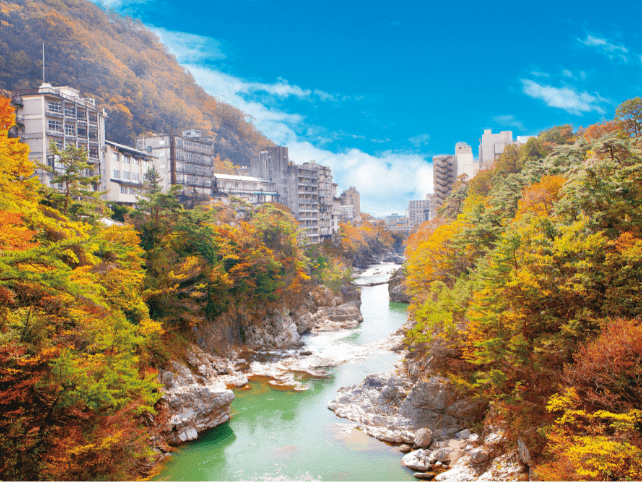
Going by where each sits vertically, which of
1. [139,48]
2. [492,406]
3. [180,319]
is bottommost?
[492,406]

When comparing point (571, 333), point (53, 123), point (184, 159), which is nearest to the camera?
point (571, 333)

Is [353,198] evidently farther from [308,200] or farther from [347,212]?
[308,200]

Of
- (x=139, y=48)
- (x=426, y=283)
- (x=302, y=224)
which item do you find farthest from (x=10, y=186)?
(x=139, y=48)

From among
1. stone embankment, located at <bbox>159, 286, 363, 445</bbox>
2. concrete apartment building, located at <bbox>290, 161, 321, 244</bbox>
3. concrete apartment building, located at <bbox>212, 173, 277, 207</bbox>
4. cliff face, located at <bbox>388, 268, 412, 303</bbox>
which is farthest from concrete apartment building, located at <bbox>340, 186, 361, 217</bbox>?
stone embankment, located at <bbox>159, 286, 363, 445</bbox>

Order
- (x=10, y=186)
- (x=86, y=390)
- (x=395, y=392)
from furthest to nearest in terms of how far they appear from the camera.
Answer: (x=395, y=392) < (x=10, y=186) < (x=86, y=390)

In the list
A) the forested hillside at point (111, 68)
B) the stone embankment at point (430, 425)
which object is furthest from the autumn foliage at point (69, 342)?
the forested hillside at point (111, 68)

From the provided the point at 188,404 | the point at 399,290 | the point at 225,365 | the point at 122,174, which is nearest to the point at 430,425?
the point at 188,404

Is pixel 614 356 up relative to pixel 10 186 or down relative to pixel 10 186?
down

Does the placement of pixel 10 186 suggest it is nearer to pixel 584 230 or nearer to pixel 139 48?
pixel 584 230

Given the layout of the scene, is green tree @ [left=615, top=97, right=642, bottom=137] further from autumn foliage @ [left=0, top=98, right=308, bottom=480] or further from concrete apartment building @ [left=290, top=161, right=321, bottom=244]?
concrete apartment building @ [left=290, top=161, right=321, bottom=244]
